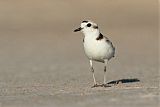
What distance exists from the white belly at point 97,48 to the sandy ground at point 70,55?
0.64 meters

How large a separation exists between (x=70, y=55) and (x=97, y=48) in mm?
11169

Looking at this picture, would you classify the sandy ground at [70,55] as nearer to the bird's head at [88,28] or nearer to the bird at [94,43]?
the bird at [94,43]

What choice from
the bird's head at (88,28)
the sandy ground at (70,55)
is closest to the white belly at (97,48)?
the bird's head at (88,28)

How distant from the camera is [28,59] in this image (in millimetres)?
22375

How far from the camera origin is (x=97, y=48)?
41.8 feet

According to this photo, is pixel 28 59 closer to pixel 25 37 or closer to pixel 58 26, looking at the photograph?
pixel 25 37

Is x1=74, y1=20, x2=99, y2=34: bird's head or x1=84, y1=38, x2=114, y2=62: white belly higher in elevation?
x1=74, y1=20, x2=99, y2=34: bird's head

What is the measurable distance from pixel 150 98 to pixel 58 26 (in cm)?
2352

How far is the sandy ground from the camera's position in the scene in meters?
11.0

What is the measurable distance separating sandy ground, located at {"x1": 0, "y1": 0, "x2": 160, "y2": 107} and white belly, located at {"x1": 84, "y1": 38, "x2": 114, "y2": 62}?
64cm

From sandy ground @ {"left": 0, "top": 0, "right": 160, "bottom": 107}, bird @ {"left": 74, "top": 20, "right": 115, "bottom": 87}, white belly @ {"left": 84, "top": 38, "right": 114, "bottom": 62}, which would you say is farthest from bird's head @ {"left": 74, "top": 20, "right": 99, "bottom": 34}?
sandy ground @ {"left": 0, "top": 0, "right": 160, "bottom": 107}

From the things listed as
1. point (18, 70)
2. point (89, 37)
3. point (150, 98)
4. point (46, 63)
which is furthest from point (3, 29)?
point (150, 98)

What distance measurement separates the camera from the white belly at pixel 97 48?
12.7 metres

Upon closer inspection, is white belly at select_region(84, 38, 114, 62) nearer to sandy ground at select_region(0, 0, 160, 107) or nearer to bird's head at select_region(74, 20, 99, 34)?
bird's head at select_region(74, 20, 99, 34)
